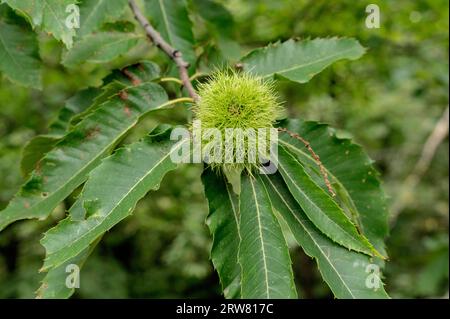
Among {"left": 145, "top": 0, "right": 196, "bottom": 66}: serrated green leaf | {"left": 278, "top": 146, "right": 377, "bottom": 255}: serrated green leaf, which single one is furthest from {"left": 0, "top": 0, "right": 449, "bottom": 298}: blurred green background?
{"left": 278, "top": 146, "right": 377, "bottom": 255}: serrated green leaf

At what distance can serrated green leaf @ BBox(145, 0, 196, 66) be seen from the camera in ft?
5.84

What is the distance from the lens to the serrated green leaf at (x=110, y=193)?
105 cm

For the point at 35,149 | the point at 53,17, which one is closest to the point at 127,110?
the point at 53,17

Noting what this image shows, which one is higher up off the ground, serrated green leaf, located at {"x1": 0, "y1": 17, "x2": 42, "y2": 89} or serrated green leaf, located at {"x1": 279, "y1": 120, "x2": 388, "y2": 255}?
serrated green leaf, located at {"x1": 0, "y1": 17, "x2": 42, "y2": 89}

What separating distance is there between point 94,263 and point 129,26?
8.13ft

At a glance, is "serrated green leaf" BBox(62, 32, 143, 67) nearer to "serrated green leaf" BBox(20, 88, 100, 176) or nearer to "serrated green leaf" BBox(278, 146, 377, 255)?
"serrated green leaf" BBox(20, 88, 100, 176)

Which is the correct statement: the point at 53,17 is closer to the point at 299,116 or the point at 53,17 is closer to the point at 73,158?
the point at 73,158

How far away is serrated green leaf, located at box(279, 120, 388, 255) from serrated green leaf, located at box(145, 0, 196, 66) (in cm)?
54

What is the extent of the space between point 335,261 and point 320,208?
0.12 m

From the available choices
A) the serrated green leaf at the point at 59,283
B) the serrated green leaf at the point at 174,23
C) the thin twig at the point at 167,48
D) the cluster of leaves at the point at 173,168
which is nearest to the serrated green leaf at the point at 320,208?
the cluster of leaves at the point at 173,168

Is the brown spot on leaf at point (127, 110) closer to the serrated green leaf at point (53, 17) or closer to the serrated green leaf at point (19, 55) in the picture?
the serrated green leaf at point (53, 17)

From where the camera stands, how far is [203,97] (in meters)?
1.32

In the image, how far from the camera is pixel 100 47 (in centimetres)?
175

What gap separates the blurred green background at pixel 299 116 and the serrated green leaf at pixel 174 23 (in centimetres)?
16
